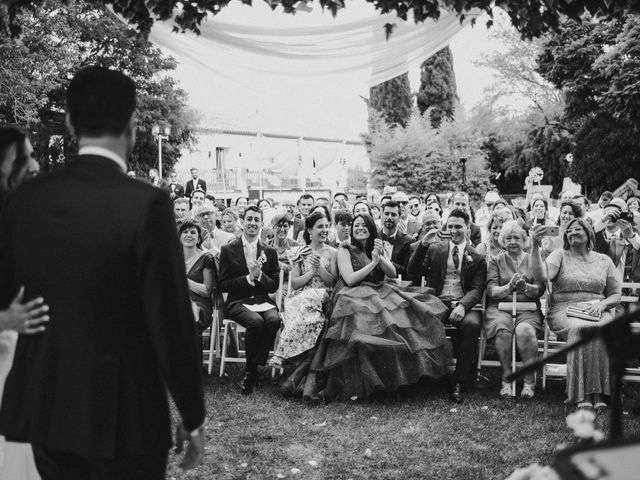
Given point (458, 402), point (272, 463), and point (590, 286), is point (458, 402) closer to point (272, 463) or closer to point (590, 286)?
point (590, 286)

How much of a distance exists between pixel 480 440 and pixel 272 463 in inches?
65.7

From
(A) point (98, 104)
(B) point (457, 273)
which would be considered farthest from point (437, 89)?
(A) point (98, 104)

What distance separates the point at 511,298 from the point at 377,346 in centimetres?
162

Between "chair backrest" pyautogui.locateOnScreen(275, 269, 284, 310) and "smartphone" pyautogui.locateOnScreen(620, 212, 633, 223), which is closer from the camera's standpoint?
"chair backrest" pyautogui.locateOnScreen(275, 269, 284, 310)

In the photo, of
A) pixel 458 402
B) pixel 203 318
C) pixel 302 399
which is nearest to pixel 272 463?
pixel 302 399

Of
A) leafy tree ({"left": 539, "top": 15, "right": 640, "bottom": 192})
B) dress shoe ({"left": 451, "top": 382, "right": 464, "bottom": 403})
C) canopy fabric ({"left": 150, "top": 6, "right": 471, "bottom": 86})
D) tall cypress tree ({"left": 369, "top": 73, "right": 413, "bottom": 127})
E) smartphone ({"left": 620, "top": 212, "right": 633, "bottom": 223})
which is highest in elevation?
tall cypress tree ({"left": 369, "top": 73, "right": 413, "bottom": 127})

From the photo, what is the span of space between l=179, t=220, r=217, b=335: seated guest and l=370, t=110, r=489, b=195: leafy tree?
21.6 m

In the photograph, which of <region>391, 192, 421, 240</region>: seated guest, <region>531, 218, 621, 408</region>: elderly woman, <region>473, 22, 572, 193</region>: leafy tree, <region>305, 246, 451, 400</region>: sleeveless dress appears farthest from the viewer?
<region>473, 22, 572, 193</region>: leafy tree

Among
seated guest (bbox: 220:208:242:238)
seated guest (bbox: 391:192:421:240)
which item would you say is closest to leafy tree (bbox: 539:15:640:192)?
seated guest (bbox: 391:192:421:240)

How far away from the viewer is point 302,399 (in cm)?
662

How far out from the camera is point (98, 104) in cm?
222

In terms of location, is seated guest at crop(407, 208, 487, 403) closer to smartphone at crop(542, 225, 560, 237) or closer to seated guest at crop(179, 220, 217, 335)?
smartphone at crop(542, 225, 560, 237)

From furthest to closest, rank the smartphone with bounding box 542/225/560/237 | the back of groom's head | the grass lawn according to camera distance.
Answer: the smartphone with bounding box 542/225/560/237
the grass lawn
the back of groom's head

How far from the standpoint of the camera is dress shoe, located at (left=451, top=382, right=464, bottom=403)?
21.4ft
